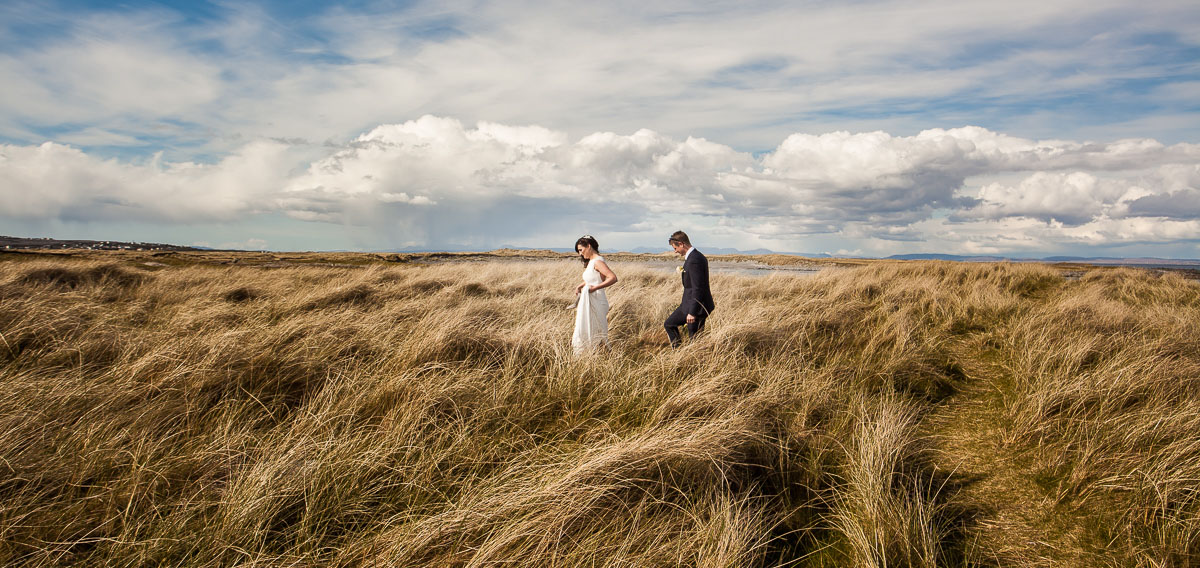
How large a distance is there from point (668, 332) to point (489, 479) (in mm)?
4244

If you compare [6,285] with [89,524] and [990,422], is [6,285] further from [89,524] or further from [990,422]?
[990,422]

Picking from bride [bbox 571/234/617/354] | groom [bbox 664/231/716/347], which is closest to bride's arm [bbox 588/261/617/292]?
bride [bbox 571/234/617/354]

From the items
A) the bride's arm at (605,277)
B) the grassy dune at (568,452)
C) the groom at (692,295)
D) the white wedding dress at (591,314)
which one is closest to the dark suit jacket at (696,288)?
the groom at (692,295)

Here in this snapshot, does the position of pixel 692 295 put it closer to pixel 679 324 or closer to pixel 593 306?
pixel 679 324

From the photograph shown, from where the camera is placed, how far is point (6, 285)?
9219mm

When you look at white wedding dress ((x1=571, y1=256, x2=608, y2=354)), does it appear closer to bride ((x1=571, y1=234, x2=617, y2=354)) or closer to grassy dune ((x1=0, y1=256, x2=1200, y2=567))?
bride ((x1=571, y1=234, x2=617, y2=354))

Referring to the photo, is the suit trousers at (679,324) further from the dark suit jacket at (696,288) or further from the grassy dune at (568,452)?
the grassy dune at (568,452)

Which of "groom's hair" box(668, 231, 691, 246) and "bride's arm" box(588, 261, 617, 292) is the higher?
"groom's hair" box(668, 231, 691, 246)

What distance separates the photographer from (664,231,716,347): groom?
21.9 ft

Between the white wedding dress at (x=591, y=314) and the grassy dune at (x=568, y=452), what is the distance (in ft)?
2.17

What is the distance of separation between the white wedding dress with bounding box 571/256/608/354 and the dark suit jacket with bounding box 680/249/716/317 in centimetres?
111

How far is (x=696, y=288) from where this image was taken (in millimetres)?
6672

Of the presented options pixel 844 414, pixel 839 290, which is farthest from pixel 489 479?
pixel 839 290

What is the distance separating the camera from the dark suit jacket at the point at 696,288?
6.67 meters
